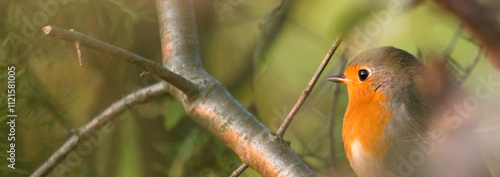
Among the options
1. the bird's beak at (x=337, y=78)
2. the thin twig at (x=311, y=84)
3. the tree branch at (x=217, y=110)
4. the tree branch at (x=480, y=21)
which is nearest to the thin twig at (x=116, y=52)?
the tree branch at (x=217, y=110)

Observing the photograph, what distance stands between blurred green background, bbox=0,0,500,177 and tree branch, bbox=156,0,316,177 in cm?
21

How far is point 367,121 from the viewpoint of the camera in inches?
47.7

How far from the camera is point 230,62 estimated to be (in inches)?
66.9

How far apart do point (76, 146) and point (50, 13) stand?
0.49 metres

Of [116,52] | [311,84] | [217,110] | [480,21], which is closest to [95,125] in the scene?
[217,110]

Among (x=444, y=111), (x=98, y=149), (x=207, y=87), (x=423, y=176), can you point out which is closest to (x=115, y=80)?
(x=98, y=149)

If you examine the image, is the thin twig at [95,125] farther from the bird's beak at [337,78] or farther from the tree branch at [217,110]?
the bird's beak at [337,78]

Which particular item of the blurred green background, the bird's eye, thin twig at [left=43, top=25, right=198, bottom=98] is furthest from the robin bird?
thin twig at [left=43, top=25, right=198, bottom=98]

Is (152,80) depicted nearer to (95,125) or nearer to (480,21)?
(95,125)

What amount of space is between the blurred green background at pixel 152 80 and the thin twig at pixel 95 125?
3.2 inches

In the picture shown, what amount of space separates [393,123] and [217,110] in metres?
0.42

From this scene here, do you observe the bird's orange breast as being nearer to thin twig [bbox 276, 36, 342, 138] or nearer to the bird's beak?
the bird's beak

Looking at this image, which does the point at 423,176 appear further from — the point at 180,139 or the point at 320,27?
the point at 180,139

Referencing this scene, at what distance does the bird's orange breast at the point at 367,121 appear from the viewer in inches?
45.8
